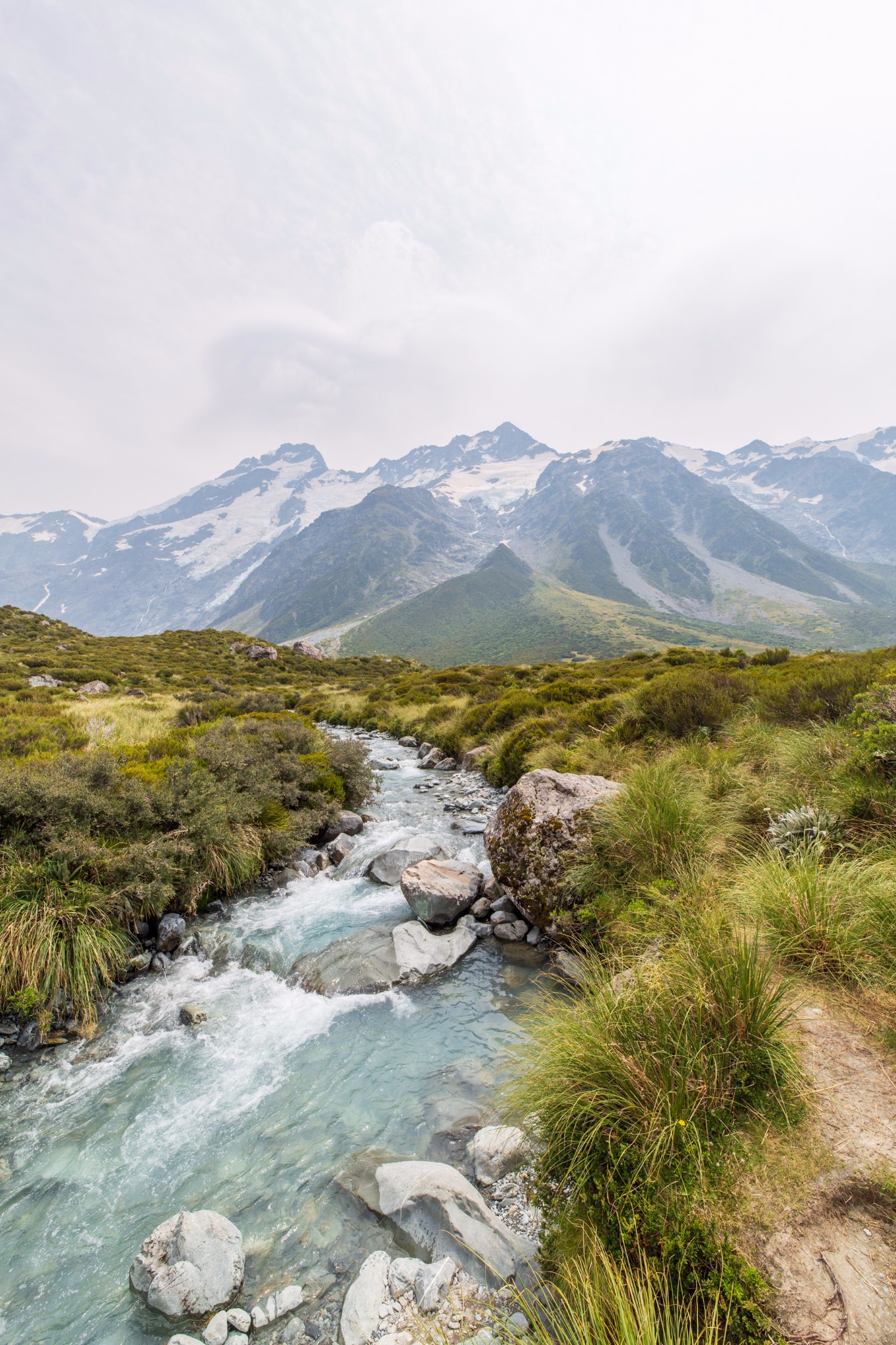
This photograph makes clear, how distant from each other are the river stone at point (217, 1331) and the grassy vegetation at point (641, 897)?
234cm

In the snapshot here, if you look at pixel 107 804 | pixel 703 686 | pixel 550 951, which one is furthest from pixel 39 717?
pixel 703 686

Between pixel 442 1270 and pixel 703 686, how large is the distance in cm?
1178

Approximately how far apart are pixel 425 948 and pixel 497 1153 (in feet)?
11.3

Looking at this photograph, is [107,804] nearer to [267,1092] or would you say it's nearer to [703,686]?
[267,1092]

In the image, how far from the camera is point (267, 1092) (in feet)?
18.3

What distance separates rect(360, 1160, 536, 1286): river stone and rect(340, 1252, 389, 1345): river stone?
308 millimetres

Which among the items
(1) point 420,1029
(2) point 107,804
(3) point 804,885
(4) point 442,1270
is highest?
(2) point 107,804

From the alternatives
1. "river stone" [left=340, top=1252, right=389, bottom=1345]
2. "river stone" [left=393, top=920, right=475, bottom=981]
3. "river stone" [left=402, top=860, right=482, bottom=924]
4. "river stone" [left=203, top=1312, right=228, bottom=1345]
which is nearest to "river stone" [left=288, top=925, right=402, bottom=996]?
"river stone" [left=393, top=920, right=475, bottom=981]

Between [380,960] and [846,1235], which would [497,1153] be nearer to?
[846,1235]

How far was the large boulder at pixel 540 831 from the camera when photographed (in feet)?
25.4

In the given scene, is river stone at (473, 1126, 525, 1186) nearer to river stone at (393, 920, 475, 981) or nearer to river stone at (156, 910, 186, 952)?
river stone at (393, 920, 475, 981)

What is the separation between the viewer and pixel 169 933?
25.8ft

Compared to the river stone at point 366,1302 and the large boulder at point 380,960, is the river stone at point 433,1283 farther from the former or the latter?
the large boulder at point 380,960

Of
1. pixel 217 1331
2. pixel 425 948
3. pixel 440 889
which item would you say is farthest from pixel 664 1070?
pixel 440 889
